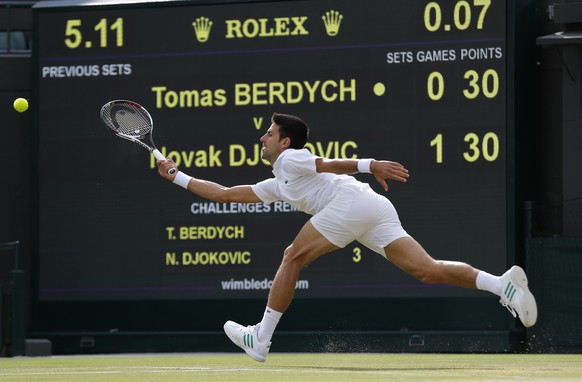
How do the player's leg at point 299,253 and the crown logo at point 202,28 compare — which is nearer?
the player's leg at point 299,253

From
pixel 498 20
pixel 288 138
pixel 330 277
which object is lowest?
pixel 330 277

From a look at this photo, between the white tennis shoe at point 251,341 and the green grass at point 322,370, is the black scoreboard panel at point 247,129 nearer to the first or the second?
the green grass at point 322,370

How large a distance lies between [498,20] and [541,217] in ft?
7.21

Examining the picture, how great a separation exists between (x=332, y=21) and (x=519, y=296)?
5403 millimetres

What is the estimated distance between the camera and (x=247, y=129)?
13.4 meters

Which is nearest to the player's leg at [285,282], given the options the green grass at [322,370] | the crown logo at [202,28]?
the green grass at [322,370]

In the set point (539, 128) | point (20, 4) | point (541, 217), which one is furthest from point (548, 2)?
point (20, 4)

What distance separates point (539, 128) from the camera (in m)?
14.1

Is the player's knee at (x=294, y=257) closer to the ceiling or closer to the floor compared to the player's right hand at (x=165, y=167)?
closer to the floor

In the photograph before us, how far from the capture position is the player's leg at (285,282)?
8633 millimetres

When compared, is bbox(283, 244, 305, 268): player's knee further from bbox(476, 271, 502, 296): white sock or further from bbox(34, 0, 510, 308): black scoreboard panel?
bbox(34, 0, 510, 308): black scoreboard panel

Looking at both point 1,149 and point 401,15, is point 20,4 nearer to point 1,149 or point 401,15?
point 1,149

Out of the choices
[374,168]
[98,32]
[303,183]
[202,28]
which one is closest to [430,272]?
[374,168]

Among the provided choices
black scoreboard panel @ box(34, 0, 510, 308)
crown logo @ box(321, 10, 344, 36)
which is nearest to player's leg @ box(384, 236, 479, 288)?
black scoreboard panel @ box(34, 0, 510, 308)
